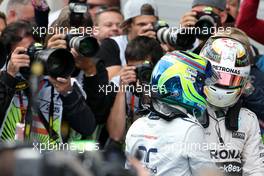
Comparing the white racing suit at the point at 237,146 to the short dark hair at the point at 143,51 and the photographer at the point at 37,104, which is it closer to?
the photographer at the point at 37,104

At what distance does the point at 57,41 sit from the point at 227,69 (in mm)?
1019

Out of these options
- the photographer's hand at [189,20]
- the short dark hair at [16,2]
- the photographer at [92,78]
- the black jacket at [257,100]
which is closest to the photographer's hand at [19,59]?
the photographer at [92,78]

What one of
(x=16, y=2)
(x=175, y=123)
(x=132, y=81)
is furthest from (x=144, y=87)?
(x=16, y=2)

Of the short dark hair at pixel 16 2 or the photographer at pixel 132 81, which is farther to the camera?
the short dark hair at pixel 16 2

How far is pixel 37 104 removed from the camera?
4.74 m

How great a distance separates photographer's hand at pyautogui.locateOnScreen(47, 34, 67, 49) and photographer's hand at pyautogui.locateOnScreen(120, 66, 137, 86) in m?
0.53

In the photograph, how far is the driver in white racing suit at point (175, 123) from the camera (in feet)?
12.5

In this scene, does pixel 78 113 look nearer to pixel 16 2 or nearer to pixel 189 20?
pixel 189 20

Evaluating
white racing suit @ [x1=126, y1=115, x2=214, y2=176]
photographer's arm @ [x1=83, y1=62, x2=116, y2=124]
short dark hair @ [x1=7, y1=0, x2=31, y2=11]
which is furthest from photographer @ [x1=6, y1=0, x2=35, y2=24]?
white racing suit @ [x1=126, y1=115, x2=214, y2=176]

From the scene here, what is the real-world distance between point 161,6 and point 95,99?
3.25 meters

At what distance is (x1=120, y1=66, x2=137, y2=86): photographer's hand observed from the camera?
16.9ft

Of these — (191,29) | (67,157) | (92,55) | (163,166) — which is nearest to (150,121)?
(163,166)

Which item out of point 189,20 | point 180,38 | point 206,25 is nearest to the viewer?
point 180,38

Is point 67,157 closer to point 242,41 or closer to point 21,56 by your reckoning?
point 21,56
